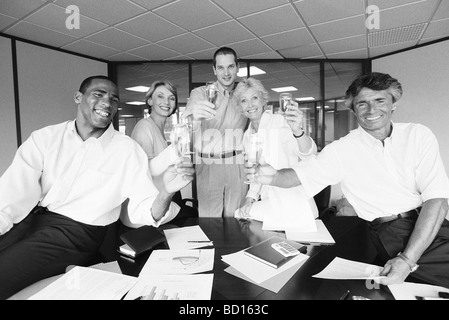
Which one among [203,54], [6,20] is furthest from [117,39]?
[203,54]

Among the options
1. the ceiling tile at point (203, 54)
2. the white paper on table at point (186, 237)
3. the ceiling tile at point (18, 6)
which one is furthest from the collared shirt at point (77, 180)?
the ceiling tile at point (203, 54)

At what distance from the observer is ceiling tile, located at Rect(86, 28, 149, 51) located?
4.02 meters

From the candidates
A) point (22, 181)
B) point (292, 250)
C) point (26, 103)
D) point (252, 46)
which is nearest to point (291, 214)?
point (292, 250)

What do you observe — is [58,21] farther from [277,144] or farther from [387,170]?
[387,170]

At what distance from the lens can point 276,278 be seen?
3.33 ft

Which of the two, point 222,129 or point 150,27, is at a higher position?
point 150,27

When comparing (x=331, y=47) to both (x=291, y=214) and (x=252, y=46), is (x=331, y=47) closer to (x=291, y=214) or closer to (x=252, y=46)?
(x=252, y=46)

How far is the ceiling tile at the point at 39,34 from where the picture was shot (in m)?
3.78

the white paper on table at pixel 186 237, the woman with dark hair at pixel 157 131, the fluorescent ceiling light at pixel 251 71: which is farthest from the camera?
the fluorescent ceiling light at pixel 251 71

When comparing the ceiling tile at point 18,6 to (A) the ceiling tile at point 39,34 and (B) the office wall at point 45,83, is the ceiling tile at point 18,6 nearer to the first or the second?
(A) the ceiling tile at point 39,34

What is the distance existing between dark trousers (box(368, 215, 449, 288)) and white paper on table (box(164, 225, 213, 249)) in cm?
85

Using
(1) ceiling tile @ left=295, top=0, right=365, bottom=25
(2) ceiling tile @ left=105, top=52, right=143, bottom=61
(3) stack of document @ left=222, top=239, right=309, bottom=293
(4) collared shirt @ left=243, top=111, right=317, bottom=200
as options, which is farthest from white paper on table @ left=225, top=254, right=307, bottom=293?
(2) ceiling tile @ left=105, top=52, right=143, bottom=61

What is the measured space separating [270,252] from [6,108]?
190 inches

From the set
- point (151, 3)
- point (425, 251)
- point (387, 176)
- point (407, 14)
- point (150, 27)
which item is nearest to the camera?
point (425, 251)
